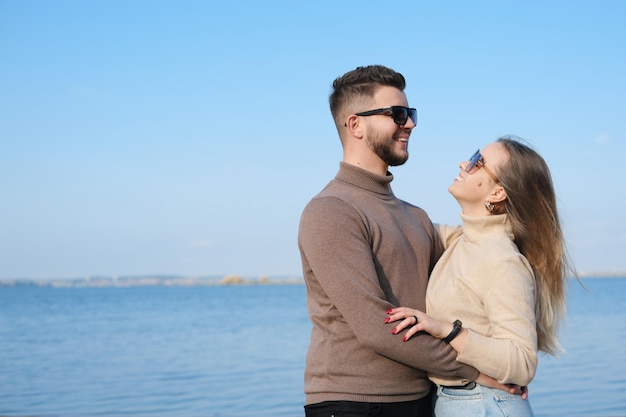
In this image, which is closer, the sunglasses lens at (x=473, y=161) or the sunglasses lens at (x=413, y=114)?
the sunglasses lens at (x=473, y=161)

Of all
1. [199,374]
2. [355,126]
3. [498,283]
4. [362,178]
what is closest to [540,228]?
[498,283]

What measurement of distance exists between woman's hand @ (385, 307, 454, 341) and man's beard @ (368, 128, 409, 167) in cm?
68

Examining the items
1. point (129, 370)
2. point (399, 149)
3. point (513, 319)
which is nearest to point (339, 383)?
point (513, 319)

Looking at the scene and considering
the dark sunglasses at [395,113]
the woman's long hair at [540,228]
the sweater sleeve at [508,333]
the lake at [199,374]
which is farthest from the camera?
the lake at [199,374]

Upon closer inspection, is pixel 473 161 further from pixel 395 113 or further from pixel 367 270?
pixel 367 270

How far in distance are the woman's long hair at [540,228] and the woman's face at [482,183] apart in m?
0.04

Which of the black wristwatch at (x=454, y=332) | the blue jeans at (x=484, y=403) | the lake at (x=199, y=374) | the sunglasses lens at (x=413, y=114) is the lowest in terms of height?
the lake at (x=199, y=374)

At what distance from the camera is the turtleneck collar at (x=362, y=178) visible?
9.61 feet

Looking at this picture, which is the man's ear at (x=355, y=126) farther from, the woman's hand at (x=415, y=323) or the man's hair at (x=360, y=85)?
the woman's hand at (x=415, y=323)

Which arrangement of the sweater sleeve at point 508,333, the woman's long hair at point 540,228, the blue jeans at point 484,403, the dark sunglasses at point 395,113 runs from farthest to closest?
the dark sunglasses at point 395,113 → the woman's long hair at point 540,228 → the blue jeans at point 484,403 → the sweater sleeve at point 508,333

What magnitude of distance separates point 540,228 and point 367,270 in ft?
2.19

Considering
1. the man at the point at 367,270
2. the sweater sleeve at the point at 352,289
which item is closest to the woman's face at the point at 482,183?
the man at the point at 367,270

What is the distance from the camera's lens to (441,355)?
2506 millimetres

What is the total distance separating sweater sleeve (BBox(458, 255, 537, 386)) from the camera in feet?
8.02
